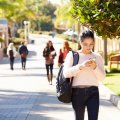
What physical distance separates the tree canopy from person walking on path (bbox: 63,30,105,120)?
19.3 ft

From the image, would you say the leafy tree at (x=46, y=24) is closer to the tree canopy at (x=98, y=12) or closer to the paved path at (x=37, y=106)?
the paved path at (x=37, y=106)

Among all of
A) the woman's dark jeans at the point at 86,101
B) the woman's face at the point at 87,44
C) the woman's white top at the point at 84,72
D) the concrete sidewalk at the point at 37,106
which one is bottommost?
the concrete sidewalk at the point at 37,106

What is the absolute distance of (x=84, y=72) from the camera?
630 cm

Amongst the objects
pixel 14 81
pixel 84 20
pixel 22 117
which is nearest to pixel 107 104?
pixel 84 20

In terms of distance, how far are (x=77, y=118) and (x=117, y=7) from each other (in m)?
6.33

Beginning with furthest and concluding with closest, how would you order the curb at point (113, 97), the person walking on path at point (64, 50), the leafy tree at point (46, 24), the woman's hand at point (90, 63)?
the leafy tree at point (46, 24)
the person walking on path at point (64, 50)
the curb at point (113, 97)
the woman's hand at point (90, 63)

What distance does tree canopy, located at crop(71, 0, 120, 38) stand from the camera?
1213 cm

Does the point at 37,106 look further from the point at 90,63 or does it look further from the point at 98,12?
the point at 90,63

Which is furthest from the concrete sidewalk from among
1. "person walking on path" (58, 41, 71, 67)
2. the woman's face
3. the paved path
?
the woman's face

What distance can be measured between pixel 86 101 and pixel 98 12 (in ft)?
20.1

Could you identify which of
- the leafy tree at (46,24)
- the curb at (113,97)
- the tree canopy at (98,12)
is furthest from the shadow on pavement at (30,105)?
the leafy tree at (46,24)

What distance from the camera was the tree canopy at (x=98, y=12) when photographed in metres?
12.1

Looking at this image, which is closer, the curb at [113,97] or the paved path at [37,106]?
the paved path at [37,106]

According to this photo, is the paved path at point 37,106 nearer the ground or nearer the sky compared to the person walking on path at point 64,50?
nearer the ground
